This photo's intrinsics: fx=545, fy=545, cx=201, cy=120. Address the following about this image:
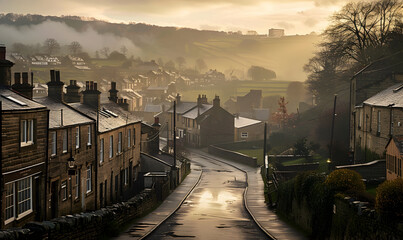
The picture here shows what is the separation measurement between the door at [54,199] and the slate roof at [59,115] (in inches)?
125

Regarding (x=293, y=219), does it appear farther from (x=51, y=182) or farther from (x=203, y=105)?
(x=203, y=105)

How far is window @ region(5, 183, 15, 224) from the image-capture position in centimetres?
2261

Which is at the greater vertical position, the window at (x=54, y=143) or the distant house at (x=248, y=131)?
the window at (x=54, y=143)

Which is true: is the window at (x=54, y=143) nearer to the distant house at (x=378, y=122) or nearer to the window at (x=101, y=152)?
the window at (x=101, y=152)

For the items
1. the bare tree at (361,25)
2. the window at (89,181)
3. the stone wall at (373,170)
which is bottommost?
the window at (89,181)

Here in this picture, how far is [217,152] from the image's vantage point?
8725 cm

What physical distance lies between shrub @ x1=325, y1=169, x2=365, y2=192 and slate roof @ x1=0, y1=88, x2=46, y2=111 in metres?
13.8

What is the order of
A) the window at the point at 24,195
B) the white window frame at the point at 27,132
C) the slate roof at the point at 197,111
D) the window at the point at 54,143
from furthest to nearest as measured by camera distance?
the slate roof at the point at 197,111, the window at the point at 54,143, the white window frame at the point at 27,132, the window at the point at 24,195

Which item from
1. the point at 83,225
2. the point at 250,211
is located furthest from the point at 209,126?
the point at 83,225

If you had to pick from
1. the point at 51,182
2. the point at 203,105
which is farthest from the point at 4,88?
the point at 203,105

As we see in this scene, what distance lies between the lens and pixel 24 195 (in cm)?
2459

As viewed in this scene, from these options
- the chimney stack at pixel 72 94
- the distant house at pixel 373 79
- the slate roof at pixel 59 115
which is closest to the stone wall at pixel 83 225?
the slate roof at pixel 59 115

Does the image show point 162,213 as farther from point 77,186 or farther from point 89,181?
point 77,186

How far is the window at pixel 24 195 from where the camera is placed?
78.6 ft
